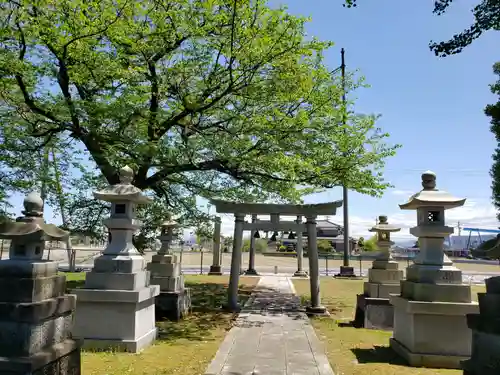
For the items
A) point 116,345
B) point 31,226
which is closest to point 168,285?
point 116,345

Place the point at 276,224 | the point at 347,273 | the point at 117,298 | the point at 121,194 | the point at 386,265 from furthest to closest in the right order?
the point at 347,273, the point at 276,224, the point at 386,265, the point at 121,194, the point at 117,298

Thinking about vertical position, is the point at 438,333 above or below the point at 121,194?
below

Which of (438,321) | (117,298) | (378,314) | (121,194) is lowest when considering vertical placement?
(378,314)

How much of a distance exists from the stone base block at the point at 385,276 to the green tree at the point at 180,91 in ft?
9.16

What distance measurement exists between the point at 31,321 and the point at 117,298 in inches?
129

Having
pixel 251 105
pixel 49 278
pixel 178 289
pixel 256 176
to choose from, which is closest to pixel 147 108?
pixel 251 105

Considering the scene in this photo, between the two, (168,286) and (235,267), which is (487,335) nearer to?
(168,286)

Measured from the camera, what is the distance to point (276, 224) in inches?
507

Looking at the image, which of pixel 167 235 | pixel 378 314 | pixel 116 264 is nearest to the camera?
pixel 116 264

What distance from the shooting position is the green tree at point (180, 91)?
10.2 m

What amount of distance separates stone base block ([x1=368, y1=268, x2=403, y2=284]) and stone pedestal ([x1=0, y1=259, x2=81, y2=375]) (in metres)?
8.57

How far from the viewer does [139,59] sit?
11367 millimetres

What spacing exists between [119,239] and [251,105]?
5669 mm

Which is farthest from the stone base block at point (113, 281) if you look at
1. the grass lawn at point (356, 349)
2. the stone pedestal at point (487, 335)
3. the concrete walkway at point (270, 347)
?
the stone pedestal at point (487, 335)
